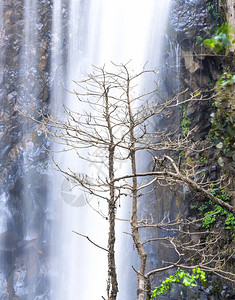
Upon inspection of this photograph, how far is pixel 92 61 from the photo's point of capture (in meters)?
11.3

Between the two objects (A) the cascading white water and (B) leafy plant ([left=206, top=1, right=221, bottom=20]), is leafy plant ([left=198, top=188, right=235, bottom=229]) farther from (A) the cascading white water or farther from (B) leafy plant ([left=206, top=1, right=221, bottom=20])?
(B) leafy plant ([left=206, top=1, right=221, bottom=20])

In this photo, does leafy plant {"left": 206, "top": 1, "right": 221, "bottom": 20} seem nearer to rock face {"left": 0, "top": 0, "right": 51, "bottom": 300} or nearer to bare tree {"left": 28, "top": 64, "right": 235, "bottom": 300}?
bare tree {"left": 28, "top": 64, "right": 235, "bottom": 300}

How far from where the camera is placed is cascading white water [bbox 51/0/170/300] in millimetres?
9734

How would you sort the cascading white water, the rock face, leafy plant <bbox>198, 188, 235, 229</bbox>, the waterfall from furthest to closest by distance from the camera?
1. the rock face
2. the waterfall
3. the cascading white water
4. leafy plant <bbox>198, 188, 235, 229</bbox>

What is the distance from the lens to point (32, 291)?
32.2 feet

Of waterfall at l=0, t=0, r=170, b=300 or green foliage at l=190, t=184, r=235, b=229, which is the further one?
waterfall at l=0, t=0, r=170, b=300

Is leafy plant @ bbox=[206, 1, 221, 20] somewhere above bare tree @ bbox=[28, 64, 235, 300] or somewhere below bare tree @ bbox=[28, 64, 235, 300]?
above

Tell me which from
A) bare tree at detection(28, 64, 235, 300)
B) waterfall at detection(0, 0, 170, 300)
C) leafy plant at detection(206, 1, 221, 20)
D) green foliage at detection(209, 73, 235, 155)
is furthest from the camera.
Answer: waterfall at detection(0, 0, 170, 300)

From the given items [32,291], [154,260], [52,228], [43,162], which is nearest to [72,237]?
[52,228]

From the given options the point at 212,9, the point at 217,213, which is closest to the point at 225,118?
the point at 217,213

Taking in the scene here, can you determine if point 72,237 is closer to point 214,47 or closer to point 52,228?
point 52,228

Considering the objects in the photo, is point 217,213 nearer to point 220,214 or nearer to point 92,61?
point 220,214

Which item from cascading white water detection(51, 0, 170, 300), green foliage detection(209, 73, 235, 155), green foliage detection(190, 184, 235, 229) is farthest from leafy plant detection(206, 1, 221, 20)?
green foliage detection(209, 73, 235, 155)

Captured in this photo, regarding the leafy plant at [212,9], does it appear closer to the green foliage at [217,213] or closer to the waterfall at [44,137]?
the waterfall at [44,137]
